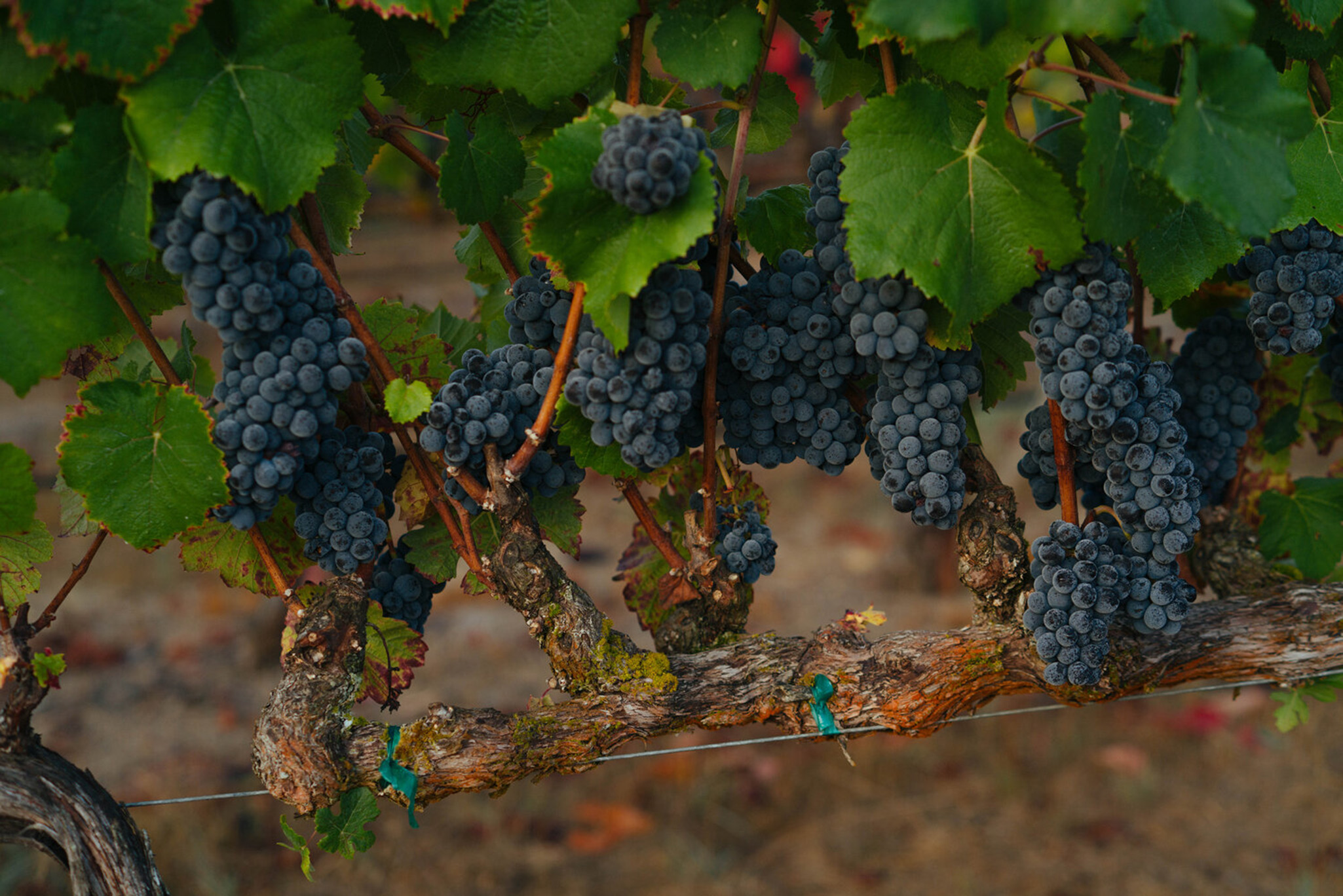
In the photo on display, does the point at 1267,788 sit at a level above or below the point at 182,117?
below

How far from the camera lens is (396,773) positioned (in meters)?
1.35

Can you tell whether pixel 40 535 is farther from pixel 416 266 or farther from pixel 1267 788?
pixel 416 266

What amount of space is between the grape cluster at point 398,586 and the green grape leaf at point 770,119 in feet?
2.57

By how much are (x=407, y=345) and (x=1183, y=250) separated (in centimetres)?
103

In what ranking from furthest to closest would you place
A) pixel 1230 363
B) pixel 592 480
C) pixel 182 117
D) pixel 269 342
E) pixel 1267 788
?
pixel 592 480 < pixel 1267 788 < pixel 1230 363 < pixel 269 342 < pixel 182 117

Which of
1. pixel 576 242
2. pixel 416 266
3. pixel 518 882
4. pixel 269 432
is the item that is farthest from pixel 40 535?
pixel 416 266

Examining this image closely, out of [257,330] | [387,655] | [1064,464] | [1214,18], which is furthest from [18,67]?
[1064,464]

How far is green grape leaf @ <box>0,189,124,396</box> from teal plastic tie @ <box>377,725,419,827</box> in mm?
612

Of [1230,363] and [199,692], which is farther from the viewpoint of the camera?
[199,692]

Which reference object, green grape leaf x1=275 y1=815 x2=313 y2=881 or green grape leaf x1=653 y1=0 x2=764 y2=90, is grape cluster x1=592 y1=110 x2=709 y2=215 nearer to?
green grape leaf x1=653 y1=0 x2=764 y2=90

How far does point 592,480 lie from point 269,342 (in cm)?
561

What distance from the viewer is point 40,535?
1.30m

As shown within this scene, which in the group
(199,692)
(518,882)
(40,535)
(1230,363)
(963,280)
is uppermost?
(963,280)

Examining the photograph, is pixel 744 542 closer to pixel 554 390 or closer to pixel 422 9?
pixel 554 390
